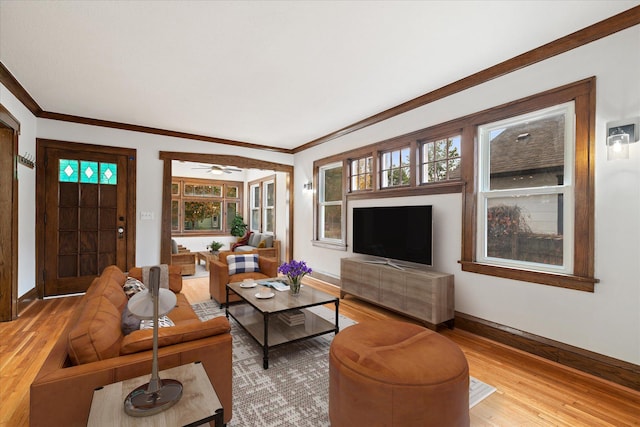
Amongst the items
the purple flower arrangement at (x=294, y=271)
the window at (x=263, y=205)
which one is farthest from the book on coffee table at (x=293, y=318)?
the window at (x=263, y=205)

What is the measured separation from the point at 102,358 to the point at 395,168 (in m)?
3.76

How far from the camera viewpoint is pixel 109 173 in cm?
481

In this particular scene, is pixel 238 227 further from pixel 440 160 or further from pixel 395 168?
pixel 440 160

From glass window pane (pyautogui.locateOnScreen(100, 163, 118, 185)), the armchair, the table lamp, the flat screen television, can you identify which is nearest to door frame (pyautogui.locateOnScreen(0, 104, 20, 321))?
glass window pane (pyautogui.locateOnScreen(100, 163, 118, 185))

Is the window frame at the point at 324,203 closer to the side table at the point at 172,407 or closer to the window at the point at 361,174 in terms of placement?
the window at the point at 361,174

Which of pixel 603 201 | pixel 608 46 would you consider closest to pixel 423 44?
pixel 608 46

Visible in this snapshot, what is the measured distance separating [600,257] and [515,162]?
42.5 inches

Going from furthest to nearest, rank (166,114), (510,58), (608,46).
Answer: (166,114) < (510,58) < (608,46)

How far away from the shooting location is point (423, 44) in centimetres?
259

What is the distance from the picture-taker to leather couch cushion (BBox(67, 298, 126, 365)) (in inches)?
55.7

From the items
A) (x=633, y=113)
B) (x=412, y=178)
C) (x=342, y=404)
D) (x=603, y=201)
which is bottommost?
(x=342, y=404)

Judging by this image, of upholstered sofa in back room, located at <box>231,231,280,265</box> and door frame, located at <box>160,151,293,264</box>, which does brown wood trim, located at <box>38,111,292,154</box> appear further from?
upholstered sofa in back room, located at <box>231,231,280,265</box>

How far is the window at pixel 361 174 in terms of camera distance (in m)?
4.71

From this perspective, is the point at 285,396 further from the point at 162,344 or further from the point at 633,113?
the point at 633,113
